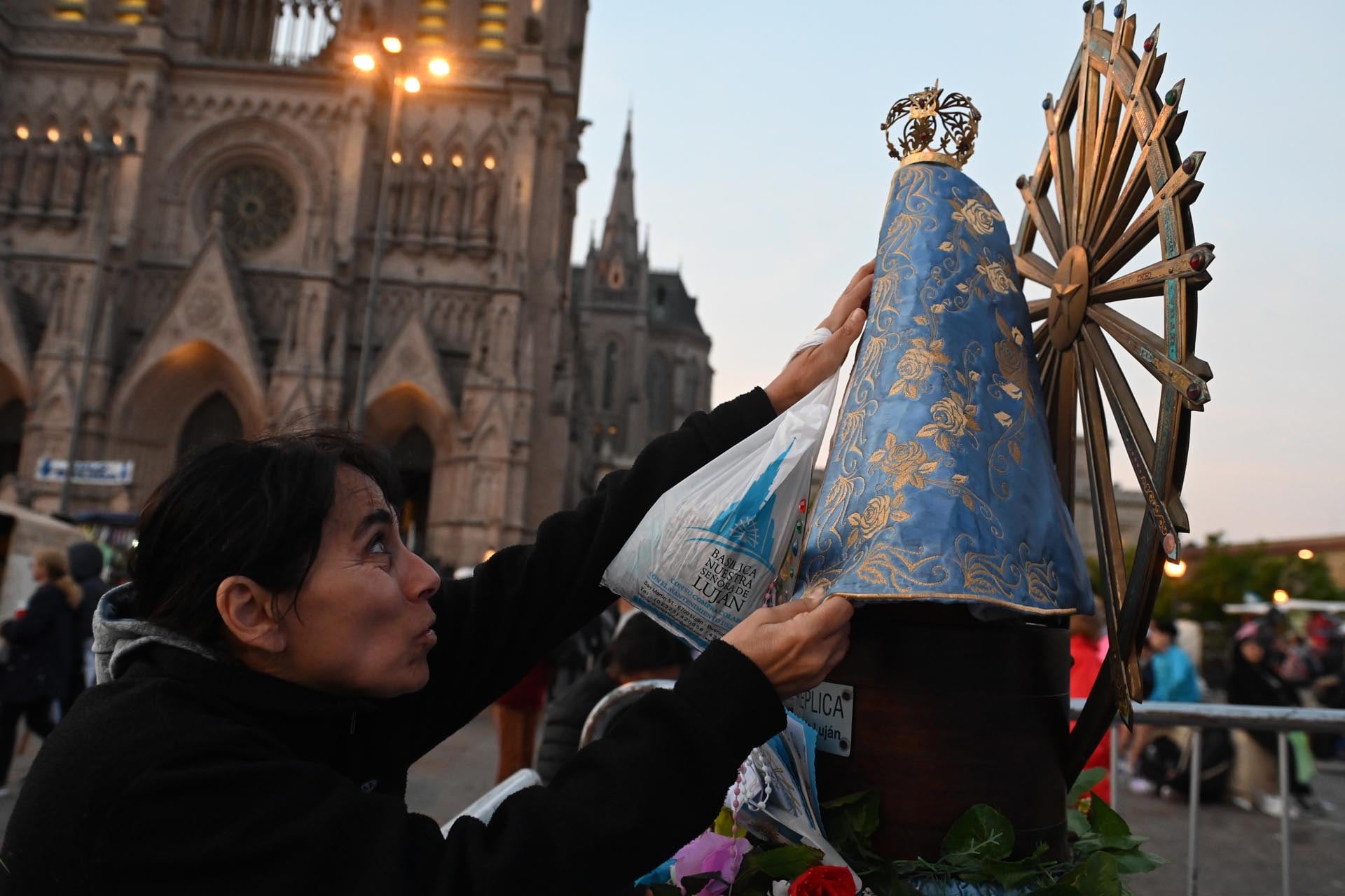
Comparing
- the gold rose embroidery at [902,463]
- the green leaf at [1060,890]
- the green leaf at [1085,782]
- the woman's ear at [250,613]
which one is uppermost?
the gold rose embroidery at [902,463]

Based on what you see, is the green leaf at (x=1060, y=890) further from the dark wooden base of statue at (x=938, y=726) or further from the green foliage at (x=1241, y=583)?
the green foliage at (x=1241, y=583)

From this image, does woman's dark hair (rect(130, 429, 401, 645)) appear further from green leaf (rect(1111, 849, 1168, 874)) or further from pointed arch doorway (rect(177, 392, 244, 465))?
pointed arch doorway (rect(177, 392, 244, 465))

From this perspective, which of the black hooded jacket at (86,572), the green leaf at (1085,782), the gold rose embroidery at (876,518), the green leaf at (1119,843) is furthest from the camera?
the black hooded jacket at (86,572)

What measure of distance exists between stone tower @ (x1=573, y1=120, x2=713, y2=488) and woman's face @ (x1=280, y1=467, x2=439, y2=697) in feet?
167

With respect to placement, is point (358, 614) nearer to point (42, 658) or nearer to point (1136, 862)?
point (1136, 862)

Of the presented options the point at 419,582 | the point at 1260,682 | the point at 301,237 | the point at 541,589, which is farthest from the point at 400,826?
the point at 301,237

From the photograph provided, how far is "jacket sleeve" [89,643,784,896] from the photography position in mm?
1125

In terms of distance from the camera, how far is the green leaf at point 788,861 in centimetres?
150

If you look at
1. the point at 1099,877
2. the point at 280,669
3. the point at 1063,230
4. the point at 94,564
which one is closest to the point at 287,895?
the point at 280,669

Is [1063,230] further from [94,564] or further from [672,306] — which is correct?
[672,306]

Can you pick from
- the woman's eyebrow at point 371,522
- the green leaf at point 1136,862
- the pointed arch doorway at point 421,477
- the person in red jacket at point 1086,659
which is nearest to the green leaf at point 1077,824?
the green leaf at point 1136,862

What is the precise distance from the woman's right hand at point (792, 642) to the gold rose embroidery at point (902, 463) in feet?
0.93

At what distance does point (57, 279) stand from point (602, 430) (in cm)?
3106

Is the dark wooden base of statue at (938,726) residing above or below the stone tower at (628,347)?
below
